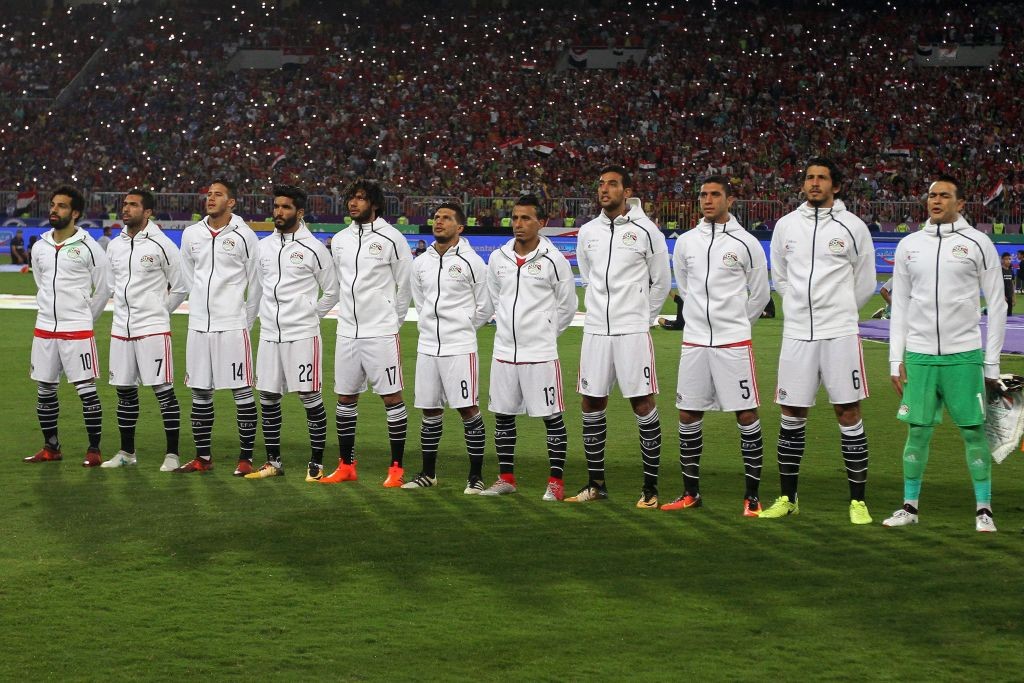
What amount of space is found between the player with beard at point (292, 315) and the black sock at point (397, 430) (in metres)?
0.54

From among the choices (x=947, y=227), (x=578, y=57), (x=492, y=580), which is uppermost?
(x=578, y=57)

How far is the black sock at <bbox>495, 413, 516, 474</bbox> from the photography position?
364 inches

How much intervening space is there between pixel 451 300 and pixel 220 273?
1.94 meters

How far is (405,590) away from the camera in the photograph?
259 inches

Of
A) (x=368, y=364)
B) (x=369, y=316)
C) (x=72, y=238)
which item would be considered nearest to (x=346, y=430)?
(x=368, y=364)

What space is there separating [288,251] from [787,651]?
553 cm

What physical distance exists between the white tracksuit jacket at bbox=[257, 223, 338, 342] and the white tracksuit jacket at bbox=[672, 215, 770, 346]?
2.89m

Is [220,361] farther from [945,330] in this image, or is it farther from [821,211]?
[945,330]

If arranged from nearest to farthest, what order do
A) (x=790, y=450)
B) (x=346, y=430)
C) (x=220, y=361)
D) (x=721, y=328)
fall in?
(x=790, y=450) < (x=721, y=328) < (x=346, y=430) < (x=220, y=361)

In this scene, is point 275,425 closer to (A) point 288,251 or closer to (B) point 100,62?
(A) point 288,251

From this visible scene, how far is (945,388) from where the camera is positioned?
7809mm

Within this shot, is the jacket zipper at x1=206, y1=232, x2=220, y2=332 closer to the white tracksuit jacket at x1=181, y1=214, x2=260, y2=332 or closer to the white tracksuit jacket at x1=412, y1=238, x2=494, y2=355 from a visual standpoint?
the white tracksuit jacket at x1=181, y1=214, x2=260, y2=332

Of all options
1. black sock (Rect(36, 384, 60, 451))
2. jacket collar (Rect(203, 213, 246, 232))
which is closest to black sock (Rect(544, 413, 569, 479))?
jacket collar (Rect(203, 213, 246, 232))

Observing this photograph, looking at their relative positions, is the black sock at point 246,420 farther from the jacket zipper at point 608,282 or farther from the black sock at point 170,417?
Result: the jacket zipper at point 608,282
